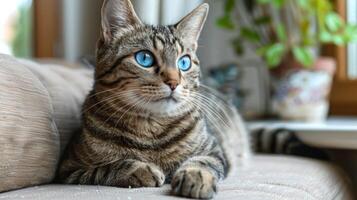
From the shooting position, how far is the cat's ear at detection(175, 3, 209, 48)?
1222 millimetres

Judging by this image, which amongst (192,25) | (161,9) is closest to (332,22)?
(161,9)

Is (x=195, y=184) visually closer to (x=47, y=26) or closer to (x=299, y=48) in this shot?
(x=299, y=48)

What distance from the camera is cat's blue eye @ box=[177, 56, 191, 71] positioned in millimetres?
1164

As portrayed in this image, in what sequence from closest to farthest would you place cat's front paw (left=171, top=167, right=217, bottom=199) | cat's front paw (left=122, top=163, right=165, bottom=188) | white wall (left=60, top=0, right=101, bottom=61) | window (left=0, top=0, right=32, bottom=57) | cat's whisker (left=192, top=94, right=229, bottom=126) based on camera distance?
cat's front paw (left=171, top=167, right=217, bottom=199) → cat's front paw (left=122, top=163, right=165, bottom=188) → cat's whisker (left=192, top=94, right=229, bottom=126) → white wall (left=60, top=0, right=101, bottom=61) → window (left=0, top=0, right=32, bottom=57)

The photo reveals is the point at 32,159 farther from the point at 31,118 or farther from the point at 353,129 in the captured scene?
the point at 353,129

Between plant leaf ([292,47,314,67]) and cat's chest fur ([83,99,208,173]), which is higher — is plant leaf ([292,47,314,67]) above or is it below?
above

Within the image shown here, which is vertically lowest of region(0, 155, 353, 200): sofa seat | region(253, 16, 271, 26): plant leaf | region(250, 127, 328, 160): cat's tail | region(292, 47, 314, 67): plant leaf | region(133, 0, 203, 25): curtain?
region(250, 127, 328, 160): cat's tail

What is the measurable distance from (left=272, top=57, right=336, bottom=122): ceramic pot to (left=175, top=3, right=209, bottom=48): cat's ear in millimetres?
781

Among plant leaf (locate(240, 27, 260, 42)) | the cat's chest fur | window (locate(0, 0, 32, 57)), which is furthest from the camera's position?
window (locate(0, 0, 32, 57))

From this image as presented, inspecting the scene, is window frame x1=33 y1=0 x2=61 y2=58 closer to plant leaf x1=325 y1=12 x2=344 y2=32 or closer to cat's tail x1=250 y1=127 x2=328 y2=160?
cat's tail x1=250 y1=127 x2=328 y2=160

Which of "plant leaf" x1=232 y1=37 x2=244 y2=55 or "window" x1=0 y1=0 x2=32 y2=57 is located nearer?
"plant leaf" x1=232 y1=37 x2=244 y2=55

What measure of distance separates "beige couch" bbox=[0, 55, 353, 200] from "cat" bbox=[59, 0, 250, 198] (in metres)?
0.05

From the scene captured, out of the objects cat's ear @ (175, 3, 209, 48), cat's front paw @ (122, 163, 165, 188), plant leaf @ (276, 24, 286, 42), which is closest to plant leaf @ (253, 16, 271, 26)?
plant leaf @ (276, 24, 286, 42)

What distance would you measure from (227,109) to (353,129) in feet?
1.39
